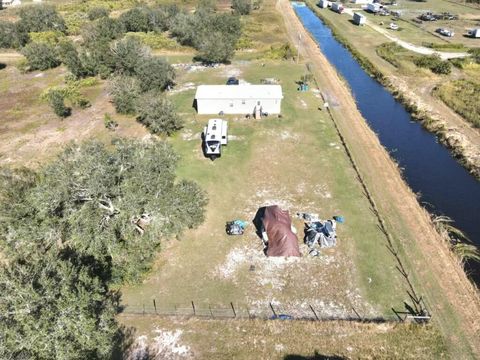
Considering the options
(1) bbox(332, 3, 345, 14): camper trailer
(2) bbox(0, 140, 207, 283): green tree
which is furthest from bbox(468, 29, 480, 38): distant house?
(2) bbox(0, 140, 207, 283): green tree

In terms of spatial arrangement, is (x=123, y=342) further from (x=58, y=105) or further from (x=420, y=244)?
(x=58, y=105)

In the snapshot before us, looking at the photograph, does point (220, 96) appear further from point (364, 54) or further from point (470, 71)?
point (470, 71)

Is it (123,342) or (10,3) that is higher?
(10,3)

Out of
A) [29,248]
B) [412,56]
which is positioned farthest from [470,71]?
[29,248]

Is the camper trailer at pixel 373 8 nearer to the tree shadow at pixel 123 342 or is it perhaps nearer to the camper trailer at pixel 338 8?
the camper trailer at pixel 338 8

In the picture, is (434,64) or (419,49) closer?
(434,64)

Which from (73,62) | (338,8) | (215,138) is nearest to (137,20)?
(73,62)

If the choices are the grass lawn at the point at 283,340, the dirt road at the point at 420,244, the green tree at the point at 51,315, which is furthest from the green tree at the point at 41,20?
the grass lawn at the point at 283,340
